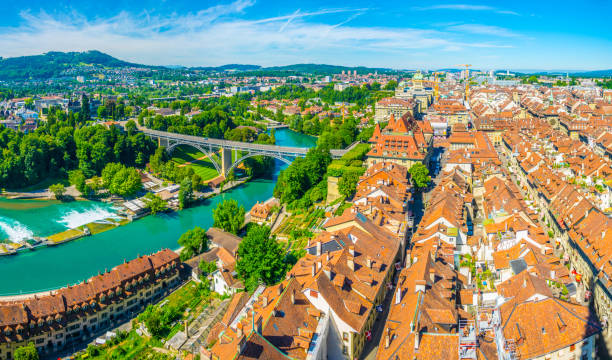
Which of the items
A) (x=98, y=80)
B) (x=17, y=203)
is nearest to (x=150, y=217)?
(x=17, y=203)

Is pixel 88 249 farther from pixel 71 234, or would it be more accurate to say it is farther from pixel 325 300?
pixel 325 300

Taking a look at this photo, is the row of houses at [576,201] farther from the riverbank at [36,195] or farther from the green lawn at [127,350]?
the riverbank at [36,195]

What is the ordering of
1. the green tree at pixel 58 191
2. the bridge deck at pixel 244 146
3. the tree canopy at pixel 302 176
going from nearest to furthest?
1. the tree canopy at pixel 302 176
2. the green tree at pixel 58 191
3. the bridge deck at pixel 244 146

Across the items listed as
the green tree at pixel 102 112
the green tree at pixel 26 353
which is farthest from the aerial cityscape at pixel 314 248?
the green tree at pixel 102 112

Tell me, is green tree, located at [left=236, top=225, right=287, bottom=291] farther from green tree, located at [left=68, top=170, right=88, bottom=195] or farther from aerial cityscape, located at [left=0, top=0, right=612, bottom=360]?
green tree, located at [left=68, top=170, right=88, bottom=195]

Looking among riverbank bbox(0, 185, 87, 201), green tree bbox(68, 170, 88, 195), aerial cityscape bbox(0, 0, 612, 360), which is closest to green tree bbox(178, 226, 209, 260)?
aerial cityscape bbox(0, 0, 612, 360)

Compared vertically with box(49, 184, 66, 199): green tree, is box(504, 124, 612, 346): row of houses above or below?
above
